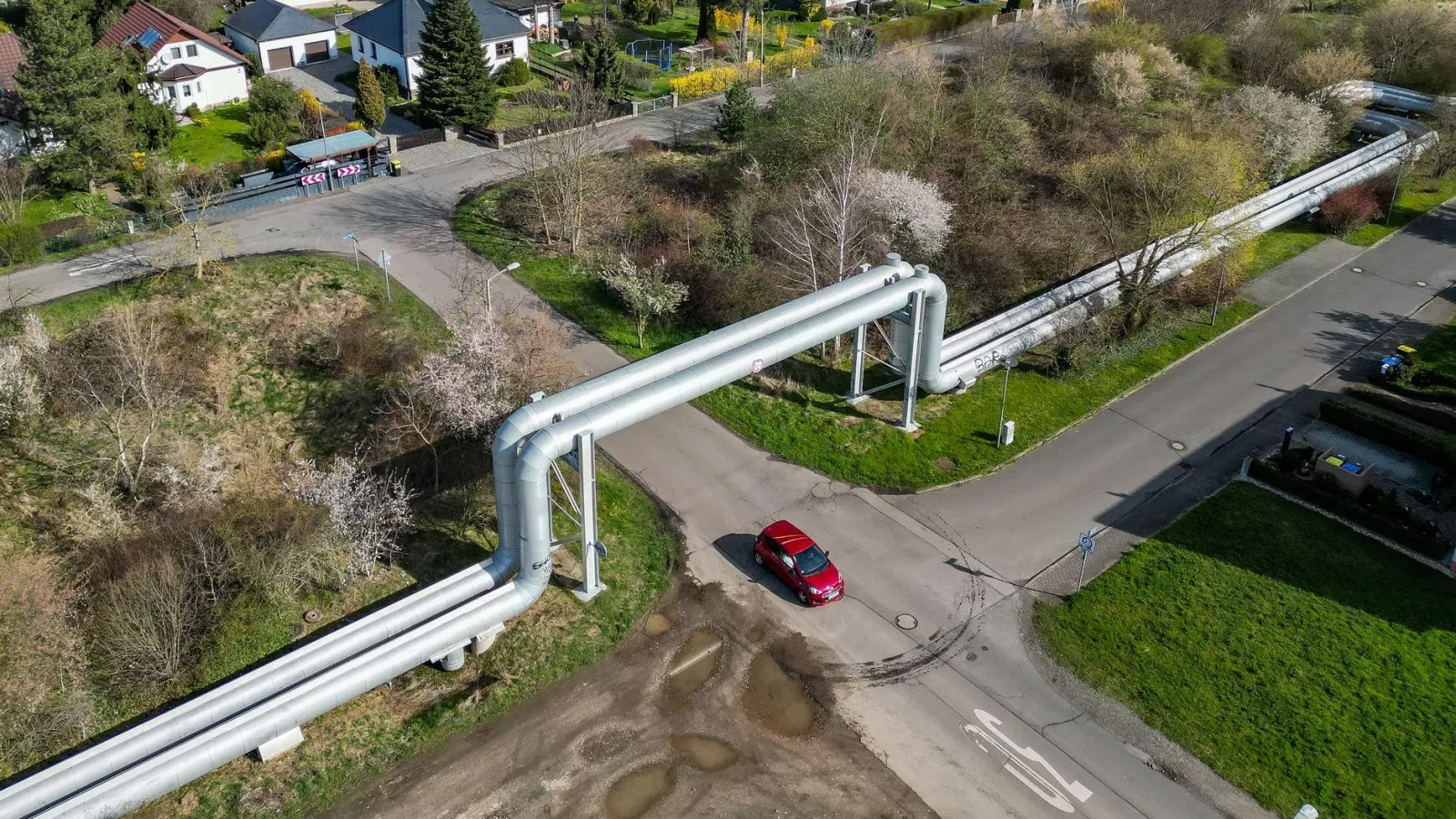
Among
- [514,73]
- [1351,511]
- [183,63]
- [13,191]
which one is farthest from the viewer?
[514,73]

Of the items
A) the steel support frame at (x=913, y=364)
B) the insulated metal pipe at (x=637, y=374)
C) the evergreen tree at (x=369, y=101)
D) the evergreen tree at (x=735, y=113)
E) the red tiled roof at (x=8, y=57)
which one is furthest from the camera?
the evergreen tree at (x=369, y=101)

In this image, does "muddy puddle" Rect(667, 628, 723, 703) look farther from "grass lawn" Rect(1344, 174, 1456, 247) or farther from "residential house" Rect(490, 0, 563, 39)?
"residential house" Rect(490, 0, 563, 39)

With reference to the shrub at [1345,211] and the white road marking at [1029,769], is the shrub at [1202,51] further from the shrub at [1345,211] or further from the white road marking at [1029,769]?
the white road marking at [1029,769]

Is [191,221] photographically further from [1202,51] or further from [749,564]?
[1202,51]

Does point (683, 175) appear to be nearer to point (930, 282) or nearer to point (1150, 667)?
point (930, 282)

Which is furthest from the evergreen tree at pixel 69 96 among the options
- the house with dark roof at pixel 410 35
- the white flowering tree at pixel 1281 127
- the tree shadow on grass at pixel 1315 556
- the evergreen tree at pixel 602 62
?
the white flowering tree at pixel 1281 127

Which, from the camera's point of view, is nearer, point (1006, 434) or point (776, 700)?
point (776, 700)

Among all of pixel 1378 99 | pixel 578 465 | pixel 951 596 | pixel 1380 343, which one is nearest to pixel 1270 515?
pixel 951 596

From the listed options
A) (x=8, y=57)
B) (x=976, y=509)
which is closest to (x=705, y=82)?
(x=8, y=57)
